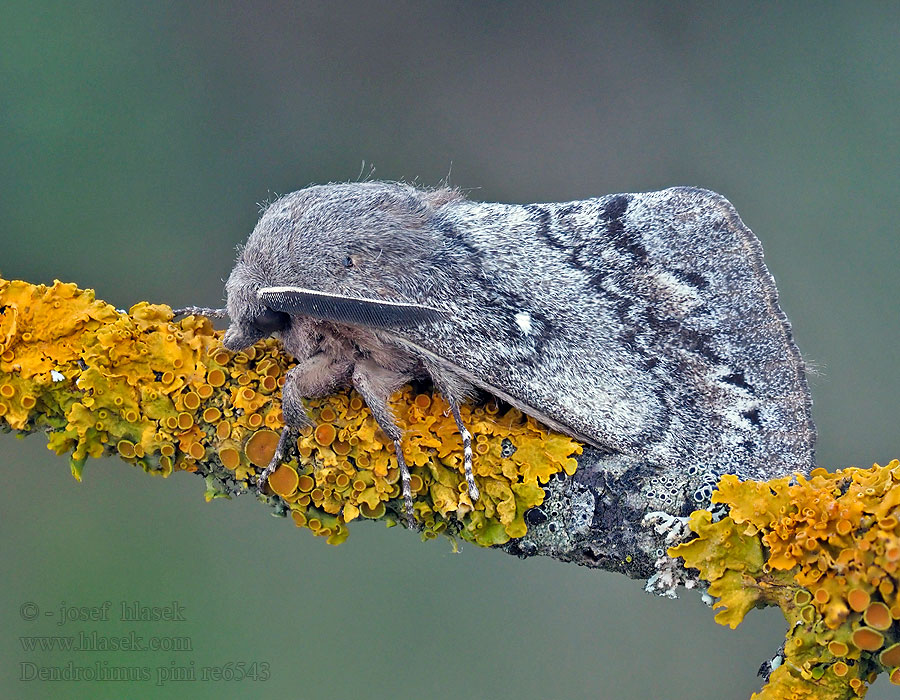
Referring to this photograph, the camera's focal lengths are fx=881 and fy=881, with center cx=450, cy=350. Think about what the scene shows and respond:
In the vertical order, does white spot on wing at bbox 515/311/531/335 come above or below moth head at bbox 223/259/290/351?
below

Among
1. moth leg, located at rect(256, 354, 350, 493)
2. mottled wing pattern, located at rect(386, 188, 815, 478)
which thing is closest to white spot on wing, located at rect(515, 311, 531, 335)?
mottled wing pattern, located at rect(386, 188, 815, 478)

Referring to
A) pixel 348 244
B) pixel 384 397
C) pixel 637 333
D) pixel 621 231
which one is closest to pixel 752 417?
pixel 637 333

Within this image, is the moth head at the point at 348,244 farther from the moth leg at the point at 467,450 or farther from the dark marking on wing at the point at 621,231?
the dark marking on wing at the point at 621,231

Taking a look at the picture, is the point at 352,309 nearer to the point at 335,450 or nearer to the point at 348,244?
the point at 348,244

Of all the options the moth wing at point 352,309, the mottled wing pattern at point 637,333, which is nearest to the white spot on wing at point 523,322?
the mottled wing pattern at point 637,333

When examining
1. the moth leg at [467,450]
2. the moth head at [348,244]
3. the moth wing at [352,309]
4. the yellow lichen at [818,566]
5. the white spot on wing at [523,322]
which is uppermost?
the moth head at [348,244]

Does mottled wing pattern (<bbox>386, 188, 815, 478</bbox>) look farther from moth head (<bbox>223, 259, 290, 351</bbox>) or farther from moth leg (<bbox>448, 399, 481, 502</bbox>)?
moth head (<bbox>223, 259, 290, 351</bbox>)
